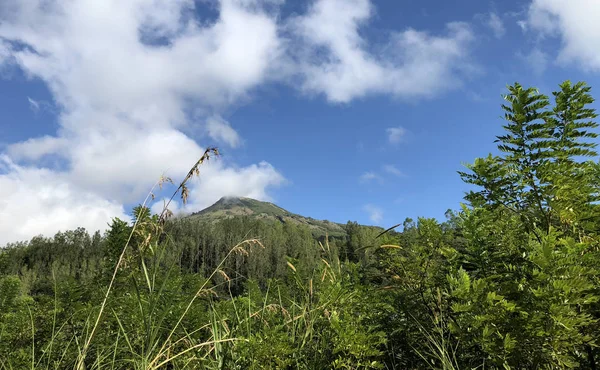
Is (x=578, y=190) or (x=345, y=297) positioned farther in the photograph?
(x=345, y=297)

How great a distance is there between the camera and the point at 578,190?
238 centimetres

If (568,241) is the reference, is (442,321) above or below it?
below

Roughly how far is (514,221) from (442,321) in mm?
948

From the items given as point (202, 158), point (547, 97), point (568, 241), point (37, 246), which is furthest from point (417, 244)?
point (37, 246)

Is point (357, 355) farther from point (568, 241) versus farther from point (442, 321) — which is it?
point (568, 241)

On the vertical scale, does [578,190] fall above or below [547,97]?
below

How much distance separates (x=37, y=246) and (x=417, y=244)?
142919 millimetres

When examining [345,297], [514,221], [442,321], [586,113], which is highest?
[586,113]

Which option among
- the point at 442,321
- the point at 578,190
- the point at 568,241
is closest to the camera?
the point at 568,241

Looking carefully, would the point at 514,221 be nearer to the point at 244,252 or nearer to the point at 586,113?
the point at 586,113

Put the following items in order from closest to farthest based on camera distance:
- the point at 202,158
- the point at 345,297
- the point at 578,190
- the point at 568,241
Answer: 1. the point at 568,241
2. the point at 202,158
3. the point at 578,190
4. the point at 345,297

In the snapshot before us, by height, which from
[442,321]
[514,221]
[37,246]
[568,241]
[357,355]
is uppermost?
[37,246]

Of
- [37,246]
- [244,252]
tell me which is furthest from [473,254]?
[37,246]

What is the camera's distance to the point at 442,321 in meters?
2.58
